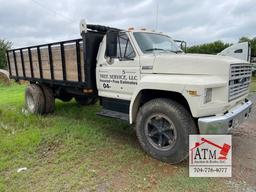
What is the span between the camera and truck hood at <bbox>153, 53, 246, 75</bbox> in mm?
3600

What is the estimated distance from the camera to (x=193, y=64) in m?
3.81

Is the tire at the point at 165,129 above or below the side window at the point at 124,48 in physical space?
below

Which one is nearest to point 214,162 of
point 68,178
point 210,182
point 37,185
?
point 210,182

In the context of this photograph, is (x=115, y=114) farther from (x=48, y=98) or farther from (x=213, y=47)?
(x=213, y=47)

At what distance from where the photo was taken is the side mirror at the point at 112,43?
448 cm

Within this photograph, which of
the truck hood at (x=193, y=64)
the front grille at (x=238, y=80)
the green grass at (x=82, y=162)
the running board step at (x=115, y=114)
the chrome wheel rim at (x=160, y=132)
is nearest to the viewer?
the green grass at (x=82, y=162)

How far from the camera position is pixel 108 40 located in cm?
446

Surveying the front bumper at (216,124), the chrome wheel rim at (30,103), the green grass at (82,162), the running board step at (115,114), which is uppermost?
the front bumper at (216,124)

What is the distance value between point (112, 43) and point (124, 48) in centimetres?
28

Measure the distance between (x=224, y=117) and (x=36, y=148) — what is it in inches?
135

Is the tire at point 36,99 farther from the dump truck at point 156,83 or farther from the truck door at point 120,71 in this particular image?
the truck door at point 120,71

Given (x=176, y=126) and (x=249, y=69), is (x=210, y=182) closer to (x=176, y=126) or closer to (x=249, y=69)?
(x=176, y=126)

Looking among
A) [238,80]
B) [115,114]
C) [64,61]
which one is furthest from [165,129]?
[64,61]

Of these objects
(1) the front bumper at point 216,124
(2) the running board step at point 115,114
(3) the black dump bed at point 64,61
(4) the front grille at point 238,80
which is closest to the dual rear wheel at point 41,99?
(3) the black dump bed at point 64,61
